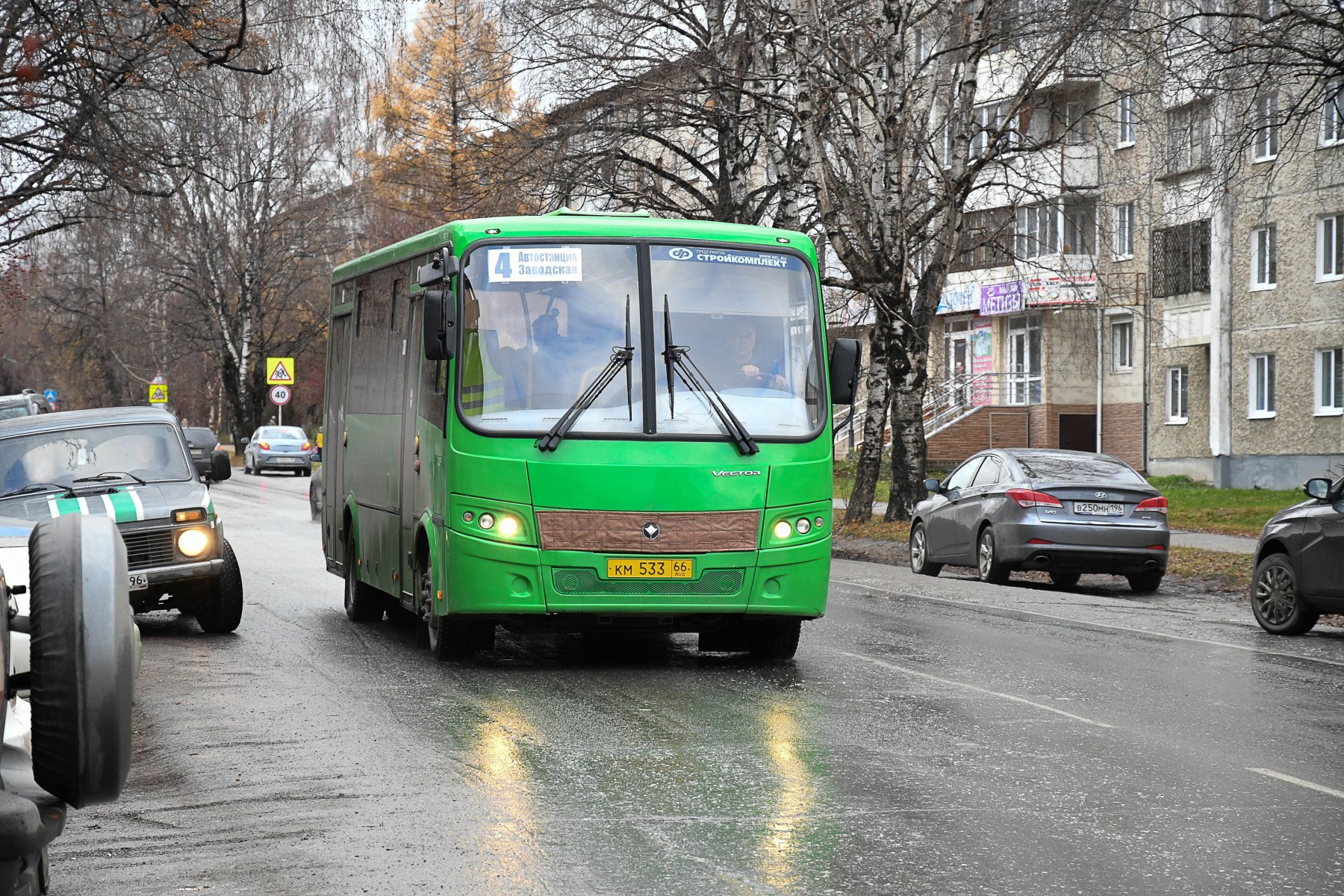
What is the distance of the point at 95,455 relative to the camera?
1451cm

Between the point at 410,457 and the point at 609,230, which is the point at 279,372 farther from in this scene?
the point at 609,230

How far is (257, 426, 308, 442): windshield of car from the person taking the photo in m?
57.1

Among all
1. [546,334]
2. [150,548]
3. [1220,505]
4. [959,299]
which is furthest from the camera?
[959,299]

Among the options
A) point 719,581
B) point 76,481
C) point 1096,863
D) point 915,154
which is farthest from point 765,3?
point 1096,863

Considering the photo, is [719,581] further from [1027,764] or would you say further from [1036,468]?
[1036,468]

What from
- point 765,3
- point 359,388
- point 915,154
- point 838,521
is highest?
point 765,3

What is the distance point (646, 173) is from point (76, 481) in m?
21.8

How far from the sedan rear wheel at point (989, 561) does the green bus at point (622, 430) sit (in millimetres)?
8148

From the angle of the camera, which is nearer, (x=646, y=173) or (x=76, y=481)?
(x=76, y=481)

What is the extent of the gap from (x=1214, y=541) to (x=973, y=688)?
16.6 m

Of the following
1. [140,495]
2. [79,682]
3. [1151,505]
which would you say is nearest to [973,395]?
[1151,505]

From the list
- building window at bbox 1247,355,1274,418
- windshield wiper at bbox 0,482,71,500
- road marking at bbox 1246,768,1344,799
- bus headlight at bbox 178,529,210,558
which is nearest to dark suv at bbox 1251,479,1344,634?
road marking at bbox 1246,768,1344,799

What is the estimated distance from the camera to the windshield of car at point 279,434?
57.1 m

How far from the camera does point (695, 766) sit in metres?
8.02
